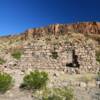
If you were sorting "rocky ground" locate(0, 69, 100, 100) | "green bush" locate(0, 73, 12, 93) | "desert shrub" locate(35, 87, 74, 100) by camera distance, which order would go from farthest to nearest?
"green bush" locate(0, 73, 12, 93) → "rocky ground" locate(0, 69, 100, 100) → "desert shrub" locate(35, 87, 74, 100)

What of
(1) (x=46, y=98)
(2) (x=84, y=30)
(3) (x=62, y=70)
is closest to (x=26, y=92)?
(1) (x=46, y=98)

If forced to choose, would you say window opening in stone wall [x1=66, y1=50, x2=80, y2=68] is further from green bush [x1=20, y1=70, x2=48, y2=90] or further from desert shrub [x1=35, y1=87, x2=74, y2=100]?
desert shrub [x1=35, y1=87, x2=74, y2=100]

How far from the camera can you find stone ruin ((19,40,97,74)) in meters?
18.6

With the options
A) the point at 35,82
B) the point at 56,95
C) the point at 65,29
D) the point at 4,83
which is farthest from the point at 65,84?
the point at 65,29

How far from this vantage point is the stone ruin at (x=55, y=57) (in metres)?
18.6

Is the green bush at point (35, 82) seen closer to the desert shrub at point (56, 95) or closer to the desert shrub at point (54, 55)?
the desert shrub at point (56, 95)

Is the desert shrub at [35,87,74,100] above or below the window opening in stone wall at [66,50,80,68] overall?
below

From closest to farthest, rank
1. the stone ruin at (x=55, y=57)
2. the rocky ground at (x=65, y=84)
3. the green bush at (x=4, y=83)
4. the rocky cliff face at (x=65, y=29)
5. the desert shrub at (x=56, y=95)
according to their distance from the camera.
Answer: the desert shrub at (x=56, y=95), the rocky ground at (x=65, y=84), the green bush at (x=4, y=83), the stone ruin at (x=55, y=57), the rocky cliff face at (x=65, y=29)

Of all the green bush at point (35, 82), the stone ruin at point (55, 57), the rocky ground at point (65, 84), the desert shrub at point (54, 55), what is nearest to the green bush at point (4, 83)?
the rocky ground at point (65, 84)

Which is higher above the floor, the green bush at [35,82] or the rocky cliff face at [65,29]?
the rocky cliff face at [65,29]

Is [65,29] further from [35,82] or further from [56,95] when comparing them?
[56,95]

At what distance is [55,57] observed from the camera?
741 inches

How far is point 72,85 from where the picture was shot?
1393 cm

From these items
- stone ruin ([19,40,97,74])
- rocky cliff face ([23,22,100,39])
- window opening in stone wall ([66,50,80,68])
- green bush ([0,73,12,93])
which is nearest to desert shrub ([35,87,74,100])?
green bush ([0,73,12,93])
